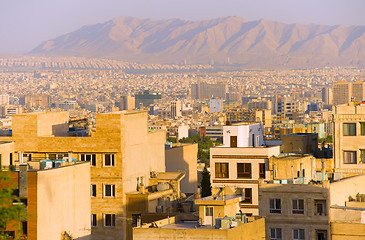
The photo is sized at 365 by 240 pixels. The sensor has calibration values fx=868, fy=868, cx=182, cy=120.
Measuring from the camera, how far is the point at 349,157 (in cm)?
2391

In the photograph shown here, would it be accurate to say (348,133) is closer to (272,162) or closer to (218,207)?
(272,162)

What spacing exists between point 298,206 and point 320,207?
434 mm

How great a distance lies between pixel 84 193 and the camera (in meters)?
18.7

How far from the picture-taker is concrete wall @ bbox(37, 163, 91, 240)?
52.6ft

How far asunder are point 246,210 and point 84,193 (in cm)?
420

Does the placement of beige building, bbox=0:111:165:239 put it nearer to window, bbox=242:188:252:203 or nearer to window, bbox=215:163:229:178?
window, bbox=215:163:229:178

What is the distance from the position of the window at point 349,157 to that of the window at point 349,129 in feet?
1.72

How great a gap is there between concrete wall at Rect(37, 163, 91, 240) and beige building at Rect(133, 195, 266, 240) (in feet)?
6.35

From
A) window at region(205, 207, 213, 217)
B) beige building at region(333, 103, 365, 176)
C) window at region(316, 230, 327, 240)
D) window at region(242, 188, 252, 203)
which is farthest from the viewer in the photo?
beige building at region(333, 103, 365, 176)

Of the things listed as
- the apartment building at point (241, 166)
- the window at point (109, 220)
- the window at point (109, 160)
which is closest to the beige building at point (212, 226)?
the apartment building at point (241, 166)

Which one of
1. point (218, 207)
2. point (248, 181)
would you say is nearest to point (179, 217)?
point (218, 207)

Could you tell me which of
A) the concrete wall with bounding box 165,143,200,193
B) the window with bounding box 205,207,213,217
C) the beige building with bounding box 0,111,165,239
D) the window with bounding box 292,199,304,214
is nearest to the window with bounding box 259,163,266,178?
the beige building with bounding box 0,111,165,239

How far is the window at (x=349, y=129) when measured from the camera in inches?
943

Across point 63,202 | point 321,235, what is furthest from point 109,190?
point 321,235
